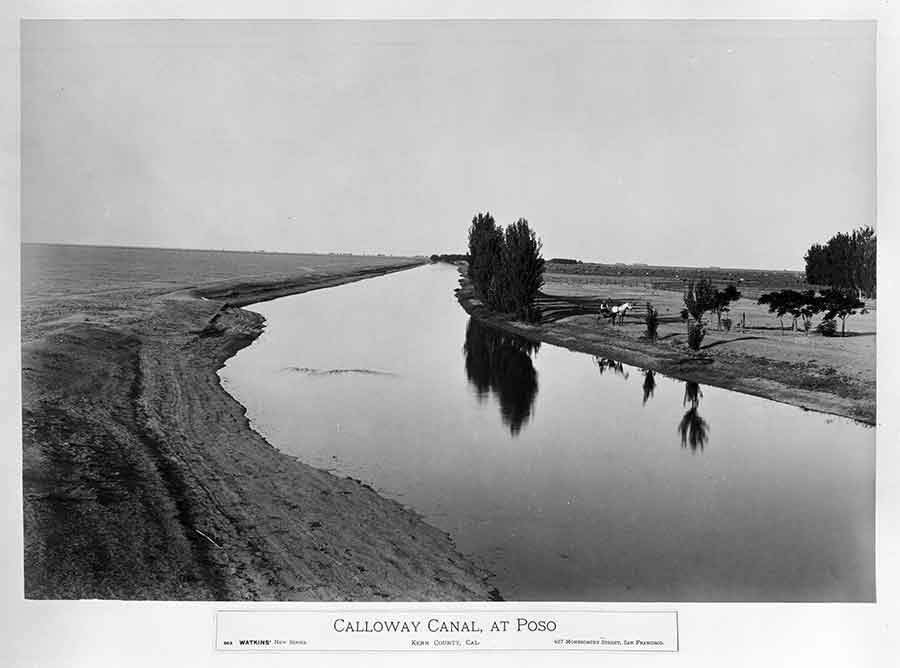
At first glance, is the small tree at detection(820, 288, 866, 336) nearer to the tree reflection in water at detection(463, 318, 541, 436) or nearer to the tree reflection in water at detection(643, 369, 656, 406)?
the tree reflection in water at detection(643, 369, 656, 406)

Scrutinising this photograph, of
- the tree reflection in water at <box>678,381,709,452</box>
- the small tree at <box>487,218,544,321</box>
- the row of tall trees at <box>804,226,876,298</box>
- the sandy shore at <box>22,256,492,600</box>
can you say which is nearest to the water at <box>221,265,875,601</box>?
the tree reflection in water at <box>678,381,709,452</box>

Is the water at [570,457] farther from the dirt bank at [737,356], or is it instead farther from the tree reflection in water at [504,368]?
the dirt bank at [737,356]

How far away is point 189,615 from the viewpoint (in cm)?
312

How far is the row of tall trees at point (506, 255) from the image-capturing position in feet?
12.4

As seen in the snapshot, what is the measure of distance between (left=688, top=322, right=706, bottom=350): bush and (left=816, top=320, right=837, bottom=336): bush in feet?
2.56

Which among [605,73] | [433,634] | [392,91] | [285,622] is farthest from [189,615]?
[605,73]

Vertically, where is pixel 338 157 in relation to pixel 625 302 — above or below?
above

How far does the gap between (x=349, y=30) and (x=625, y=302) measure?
3.00m

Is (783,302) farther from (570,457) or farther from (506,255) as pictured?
(506,255)

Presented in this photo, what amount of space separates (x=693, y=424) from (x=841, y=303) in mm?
1292

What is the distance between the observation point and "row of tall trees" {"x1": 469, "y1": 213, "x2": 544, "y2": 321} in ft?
12.4

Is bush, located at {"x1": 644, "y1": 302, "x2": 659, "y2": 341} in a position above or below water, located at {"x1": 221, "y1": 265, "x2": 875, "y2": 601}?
above

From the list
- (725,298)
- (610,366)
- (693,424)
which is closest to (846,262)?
(725,298)

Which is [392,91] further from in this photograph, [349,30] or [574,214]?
[574,214]
